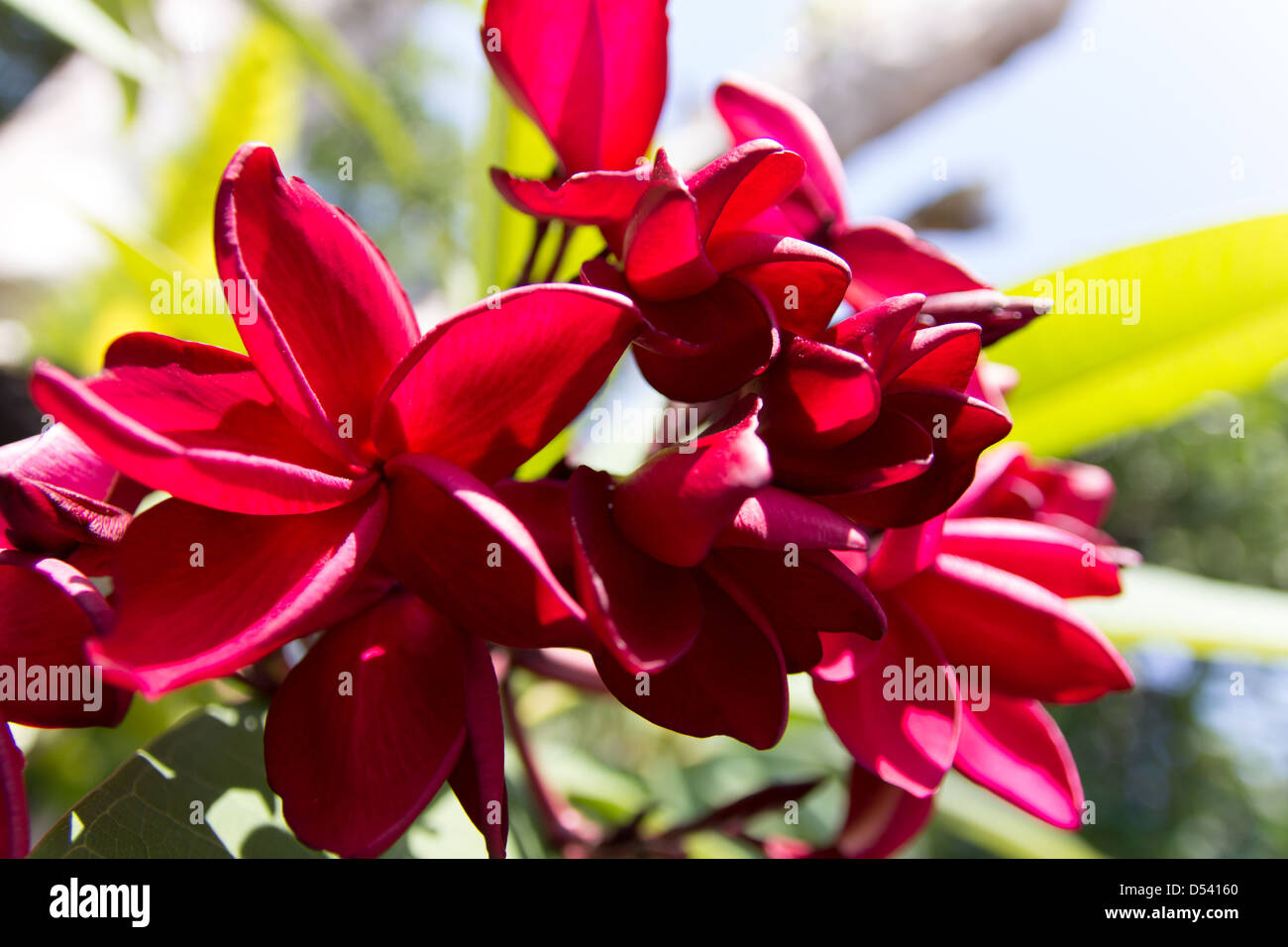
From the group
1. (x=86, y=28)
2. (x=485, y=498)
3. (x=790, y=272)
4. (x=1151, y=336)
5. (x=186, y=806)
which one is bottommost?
(x=186, y=806)

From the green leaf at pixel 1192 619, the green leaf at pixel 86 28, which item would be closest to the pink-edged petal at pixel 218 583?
the green leaf at pixel 1192 619

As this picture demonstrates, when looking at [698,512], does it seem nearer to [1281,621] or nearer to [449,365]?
[449,365]

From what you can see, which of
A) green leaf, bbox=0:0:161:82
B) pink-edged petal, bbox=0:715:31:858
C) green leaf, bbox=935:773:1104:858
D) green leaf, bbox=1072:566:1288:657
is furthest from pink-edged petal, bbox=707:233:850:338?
green leaf, bbox=935:773:1104:858

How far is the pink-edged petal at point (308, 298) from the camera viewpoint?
0.33m

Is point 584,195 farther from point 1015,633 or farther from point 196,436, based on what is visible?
point 1015,633

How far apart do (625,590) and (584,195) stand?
19cm

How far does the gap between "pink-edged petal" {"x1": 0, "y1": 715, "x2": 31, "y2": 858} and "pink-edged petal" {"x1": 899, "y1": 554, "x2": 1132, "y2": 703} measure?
1.31 ft

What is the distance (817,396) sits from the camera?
0.37m

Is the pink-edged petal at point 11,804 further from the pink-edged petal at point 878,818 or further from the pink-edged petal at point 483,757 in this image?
the pink-edged petal at point 878,818

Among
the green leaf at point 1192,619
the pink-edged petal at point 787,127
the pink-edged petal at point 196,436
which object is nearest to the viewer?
the pink-edged petal at point 196,436

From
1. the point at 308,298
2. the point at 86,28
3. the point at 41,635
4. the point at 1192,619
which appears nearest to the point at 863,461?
the point at 308,298

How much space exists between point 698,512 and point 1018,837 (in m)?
1.31

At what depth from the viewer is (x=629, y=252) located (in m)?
0.39
